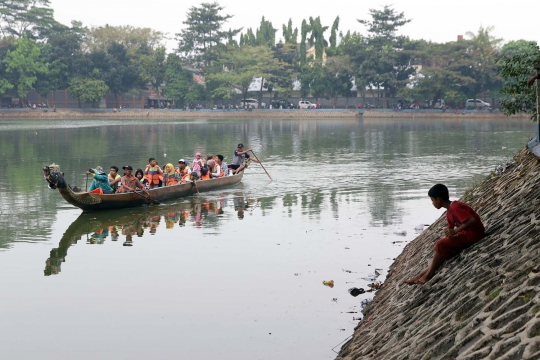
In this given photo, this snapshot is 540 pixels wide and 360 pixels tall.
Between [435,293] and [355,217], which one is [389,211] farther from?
[435,293]

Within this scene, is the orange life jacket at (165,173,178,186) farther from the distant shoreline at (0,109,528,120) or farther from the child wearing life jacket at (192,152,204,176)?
the distant shoreline at (0,109,528,120)

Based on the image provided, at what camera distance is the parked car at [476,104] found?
79250mm

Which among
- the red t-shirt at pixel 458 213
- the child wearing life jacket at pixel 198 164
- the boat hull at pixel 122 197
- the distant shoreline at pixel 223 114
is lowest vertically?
the boat hull at pixel 122 197

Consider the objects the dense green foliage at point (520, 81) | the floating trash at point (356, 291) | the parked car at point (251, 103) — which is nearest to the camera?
the floating trash at point (356, 291)

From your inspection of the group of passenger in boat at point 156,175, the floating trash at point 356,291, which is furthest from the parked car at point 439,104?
the floating trash at point 356,291

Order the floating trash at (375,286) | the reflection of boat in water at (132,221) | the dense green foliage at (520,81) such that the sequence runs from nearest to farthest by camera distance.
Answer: the floating trash at (375,286) < the dense green foliage at (520,81) < the reflection of boat in water at (132,221)

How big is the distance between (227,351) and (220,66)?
8019 cm

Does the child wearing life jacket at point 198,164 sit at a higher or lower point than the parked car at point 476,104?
lower

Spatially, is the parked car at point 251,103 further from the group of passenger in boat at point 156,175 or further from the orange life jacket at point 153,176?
the orange life jacket at point 153,176

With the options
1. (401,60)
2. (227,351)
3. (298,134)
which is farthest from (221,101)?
(227,351)

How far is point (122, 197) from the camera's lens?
1845cm

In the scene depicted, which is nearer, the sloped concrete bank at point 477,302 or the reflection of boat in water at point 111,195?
the sloped concrete bank at point 477,302

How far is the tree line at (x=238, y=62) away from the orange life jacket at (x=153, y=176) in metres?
57.2

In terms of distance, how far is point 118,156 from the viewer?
120ft
